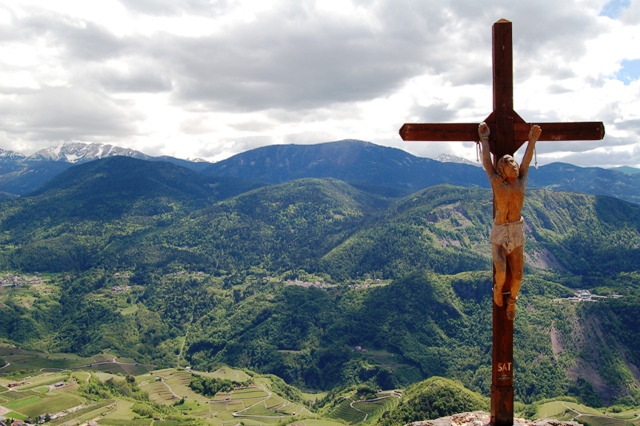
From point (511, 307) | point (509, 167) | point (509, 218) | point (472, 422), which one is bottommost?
point (472, 422)

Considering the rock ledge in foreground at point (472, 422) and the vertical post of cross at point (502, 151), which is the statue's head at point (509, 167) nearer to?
the vertical post of cross at point (502, 151)

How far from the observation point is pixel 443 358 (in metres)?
187

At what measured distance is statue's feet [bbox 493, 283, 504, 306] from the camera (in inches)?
482

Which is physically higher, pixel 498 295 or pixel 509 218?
pixel 509 218

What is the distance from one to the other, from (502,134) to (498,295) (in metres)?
3.58

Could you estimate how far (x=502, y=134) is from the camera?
13055 millimetres

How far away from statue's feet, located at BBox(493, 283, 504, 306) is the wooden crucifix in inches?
1.9

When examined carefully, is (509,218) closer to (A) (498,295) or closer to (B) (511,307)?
(A) (498,295)

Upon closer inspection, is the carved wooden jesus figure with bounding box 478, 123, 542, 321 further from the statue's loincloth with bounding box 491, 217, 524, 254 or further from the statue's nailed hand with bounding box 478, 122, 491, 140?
the statue's nailed hand with bounding box 478, 122, 491, 140

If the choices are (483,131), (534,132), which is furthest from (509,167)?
(483,131)

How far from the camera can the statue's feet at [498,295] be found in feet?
40.2

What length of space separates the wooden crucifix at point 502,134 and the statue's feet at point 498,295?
0.16ft

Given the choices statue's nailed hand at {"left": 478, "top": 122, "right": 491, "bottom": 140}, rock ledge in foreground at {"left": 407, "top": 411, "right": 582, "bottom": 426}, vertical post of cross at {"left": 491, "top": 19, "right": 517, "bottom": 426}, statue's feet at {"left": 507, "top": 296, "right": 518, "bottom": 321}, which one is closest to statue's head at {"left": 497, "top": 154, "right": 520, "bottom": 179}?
statue's nailed hand at {"left": 478, "top": 122, "right": 491, "bottom": 140}

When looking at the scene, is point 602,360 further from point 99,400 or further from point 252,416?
point 99,400
